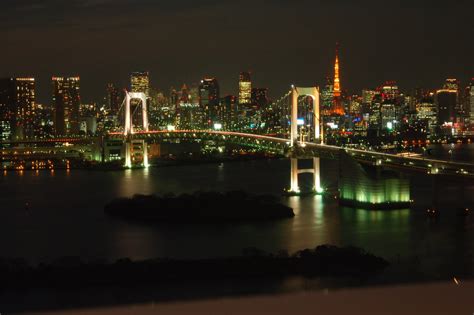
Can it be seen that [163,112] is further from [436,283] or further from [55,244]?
[436,283]

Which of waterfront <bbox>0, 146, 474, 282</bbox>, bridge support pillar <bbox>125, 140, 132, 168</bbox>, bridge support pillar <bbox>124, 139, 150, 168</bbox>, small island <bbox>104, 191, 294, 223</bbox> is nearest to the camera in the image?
waterfront <bbox>0, 146, 474, 282</bbox>

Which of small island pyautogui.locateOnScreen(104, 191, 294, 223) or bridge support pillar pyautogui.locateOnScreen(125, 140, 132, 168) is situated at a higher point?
bridge support pillar pyautogui.locateOnScreen(125, 140, 132, 168)

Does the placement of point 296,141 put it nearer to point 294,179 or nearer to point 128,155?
point 294,179

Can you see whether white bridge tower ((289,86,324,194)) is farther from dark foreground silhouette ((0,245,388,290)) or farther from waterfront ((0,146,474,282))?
→ dark foreground silhouette ((0,245,388,290))

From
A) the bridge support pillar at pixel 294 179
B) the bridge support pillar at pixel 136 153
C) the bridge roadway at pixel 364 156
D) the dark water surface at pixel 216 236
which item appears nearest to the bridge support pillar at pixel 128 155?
the bridge support pillar at pixel 136 153

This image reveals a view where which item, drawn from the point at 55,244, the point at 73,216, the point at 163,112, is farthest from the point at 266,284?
the point at 163,112

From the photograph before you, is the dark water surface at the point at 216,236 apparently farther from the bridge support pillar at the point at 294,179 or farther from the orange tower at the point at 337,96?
the orange tower at the point at 337,96

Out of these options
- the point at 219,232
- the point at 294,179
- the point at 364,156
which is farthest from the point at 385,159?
the point at 219,232

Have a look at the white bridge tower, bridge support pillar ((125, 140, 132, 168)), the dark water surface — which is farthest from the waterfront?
bridge support pillar ((125, 140, 132, 168))
